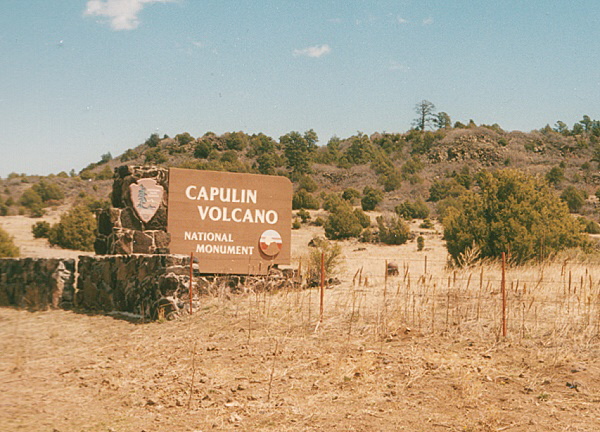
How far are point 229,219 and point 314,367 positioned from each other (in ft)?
26.3

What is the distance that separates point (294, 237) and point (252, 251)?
81.5ft

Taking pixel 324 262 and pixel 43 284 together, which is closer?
pixel 43 284

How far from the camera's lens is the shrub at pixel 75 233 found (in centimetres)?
3234

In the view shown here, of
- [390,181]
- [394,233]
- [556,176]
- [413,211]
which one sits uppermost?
[556,176]

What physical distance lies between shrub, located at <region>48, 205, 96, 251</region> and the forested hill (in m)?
26.6

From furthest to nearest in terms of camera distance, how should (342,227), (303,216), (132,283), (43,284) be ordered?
(303,216), (342,227), (43,284), (132,283)

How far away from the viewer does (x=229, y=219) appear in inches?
655

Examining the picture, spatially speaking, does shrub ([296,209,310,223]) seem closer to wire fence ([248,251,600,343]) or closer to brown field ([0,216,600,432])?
wire fence ([248,251,600,343])

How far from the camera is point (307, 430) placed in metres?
6.89

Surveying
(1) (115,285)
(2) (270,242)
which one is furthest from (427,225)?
(1) (115,285)

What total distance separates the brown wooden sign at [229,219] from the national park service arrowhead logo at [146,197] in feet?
1.14

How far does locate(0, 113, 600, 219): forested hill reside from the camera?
226 feet

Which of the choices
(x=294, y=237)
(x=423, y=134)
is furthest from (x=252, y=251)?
(x=423, y=134)

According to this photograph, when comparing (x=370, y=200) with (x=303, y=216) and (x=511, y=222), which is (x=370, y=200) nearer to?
(x=303, y=216)
